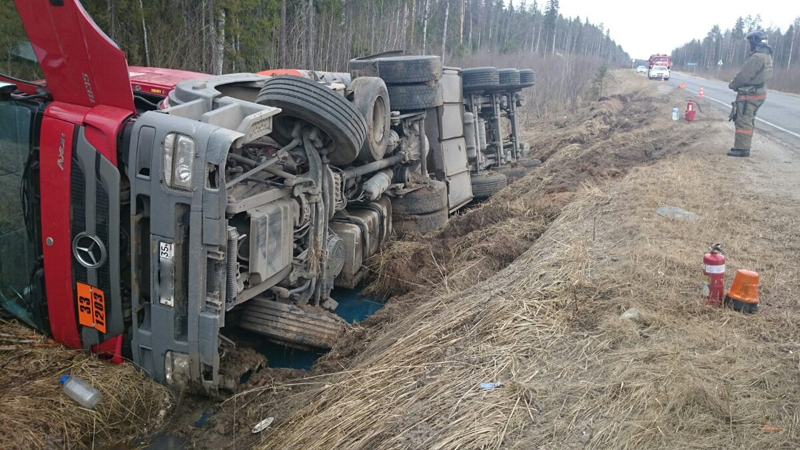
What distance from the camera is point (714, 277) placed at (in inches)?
154

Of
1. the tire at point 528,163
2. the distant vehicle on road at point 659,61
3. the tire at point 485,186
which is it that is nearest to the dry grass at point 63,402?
the tire at point 485,186

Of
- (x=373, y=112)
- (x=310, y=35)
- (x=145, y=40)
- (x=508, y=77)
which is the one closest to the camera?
(x=373, y=112)

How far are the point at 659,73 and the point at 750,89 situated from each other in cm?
4159

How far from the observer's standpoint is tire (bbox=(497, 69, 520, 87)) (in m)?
10.8

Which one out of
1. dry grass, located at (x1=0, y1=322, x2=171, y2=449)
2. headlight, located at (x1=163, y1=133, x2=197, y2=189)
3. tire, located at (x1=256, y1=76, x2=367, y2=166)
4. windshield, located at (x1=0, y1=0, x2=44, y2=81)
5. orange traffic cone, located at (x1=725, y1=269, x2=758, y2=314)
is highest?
windshield, located at (x1=0, y1=0, x2=44, y2=81)

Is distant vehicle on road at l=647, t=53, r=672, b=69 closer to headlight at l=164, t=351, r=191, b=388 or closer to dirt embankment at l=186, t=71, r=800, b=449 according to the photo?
dirt embankment at l=186, t=71, r=800, b=449

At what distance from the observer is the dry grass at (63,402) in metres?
3.18

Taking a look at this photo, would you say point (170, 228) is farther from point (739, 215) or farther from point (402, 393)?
point (739, 215)

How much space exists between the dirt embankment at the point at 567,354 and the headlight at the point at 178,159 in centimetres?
130

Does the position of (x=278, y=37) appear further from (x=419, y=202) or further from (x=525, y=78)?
(x=419, y=202)

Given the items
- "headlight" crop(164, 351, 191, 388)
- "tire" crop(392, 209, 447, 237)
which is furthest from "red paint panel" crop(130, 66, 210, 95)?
"headlight" crop(164, 351, 191, 388)

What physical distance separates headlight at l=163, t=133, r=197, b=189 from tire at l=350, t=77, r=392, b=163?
2.21m

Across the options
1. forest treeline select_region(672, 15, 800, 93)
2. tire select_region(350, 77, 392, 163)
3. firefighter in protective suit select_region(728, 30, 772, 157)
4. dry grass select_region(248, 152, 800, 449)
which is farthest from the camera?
forest treeline select_region(672, 15, 800, 93)

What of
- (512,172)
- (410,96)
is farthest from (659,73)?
(410,96)
